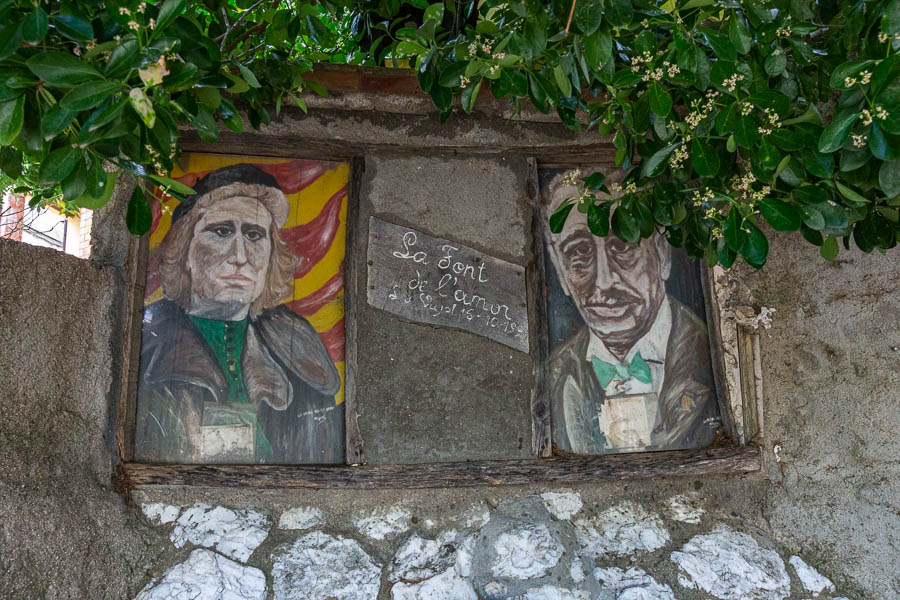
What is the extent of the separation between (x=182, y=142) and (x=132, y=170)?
1224 mm

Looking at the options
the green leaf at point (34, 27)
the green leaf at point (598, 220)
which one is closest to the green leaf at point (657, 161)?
the green leaf at point (598, 220)

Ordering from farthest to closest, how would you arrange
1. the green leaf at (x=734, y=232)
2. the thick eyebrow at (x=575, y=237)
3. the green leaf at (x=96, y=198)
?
the thick eyebrow at (x=575, y=237)
the green leaf at (x=734, y=232)
the green leaf at (x=96, y=198)

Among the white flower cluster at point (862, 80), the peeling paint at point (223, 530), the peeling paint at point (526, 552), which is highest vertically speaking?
the white flower cluster at point (862, 80)

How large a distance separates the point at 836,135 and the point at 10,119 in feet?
6.63

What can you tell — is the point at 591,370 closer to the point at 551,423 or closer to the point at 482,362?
the point at 551,423

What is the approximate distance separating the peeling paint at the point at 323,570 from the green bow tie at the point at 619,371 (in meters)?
1.27

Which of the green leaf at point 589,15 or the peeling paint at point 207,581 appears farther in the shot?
the peeling paint at point 207,581

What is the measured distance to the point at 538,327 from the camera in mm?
3004

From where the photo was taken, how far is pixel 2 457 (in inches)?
87.4

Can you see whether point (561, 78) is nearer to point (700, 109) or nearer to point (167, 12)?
point (700, 109)

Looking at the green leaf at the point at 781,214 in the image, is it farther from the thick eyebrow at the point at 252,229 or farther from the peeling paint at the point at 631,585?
the thick eyebrow at the point at 252,229

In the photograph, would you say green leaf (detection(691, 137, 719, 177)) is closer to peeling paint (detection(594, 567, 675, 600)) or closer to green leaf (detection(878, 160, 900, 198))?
green leaf (detection(878, 160, 900, 198))

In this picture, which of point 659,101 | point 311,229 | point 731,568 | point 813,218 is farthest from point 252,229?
point 731,568

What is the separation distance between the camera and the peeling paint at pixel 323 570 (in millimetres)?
2576
